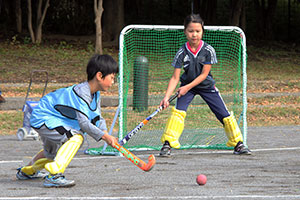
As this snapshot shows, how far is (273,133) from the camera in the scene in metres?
8.59

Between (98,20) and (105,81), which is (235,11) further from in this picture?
(105,81)

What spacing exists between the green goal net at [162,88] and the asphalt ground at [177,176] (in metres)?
0.62

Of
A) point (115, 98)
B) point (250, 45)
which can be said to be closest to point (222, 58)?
point (115, 98)

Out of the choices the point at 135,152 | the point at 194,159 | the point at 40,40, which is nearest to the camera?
the point at 194,159

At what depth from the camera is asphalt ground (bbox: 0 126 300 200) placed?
4723 millimetres

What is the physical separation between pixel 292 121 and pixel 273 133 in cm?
153

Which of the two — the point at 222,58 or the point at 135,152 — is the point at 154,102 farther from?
the point at 135,152

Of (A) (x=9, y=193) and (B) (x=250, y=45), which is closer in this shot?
(A) (x=9, y=193)

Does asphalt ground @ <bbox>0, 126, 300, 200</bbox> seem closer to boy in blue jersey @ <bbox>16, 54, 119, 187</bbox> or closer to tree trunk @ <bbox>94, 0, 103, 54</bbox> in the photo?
boy in blue jersey @ <bbox>16, 54, 119, 187</bbox>

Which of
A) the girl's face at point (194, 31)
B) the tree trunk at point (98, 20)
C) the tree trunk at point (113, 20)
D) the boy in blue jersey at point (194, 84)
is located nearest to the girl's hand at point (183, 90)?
the boy in blue jersey at point (194, 84)

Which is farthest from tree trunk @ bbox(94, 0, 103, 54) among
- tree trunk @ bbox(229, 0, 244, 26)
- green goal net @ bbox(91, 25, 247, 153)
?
tree trunk @ bbox(229, 0, 244, 26)

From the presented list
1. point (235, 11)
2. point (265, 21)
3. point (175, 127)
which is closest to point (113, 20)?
point (235, 11)

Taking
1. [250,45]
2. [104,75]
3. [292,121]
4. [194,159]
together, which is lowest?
[250,45]

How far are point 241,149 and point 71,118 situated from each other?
8.12 ft
